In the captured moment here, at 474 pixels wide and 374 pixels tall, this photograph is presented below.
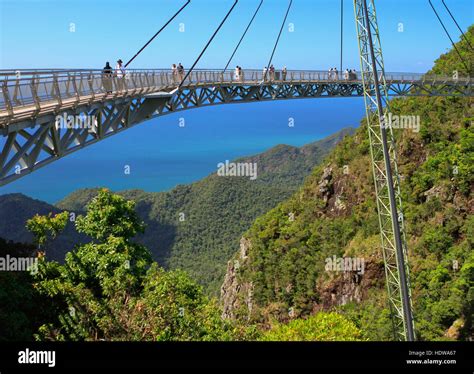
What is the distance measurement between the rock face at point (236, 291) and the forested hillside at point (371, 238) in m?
0.13

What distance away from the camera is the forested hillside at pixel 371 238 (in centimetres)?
2511

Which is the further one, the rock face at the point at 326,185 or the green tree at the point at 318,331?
the rock face at the point at 326,185

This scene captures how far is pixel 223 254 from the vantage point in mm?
80625

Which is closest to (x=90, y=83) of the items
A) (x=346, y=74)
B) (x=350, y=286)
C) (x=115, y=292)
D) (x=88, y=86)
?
(x=88, y=86)

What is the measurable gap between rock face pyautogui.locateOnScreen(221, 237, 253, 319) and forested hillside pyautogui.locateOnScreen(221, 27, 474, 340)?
130mm

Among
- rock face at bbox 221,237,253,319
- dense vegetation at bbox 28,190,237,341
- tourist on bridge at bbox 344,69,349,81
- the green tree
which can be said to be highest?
tourist on bridge at bbox 344,69,349,81

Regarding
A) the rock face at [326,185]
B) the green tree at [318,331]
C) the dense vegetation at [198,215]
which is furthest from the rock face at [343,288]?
the dense vegetation at [198,215]

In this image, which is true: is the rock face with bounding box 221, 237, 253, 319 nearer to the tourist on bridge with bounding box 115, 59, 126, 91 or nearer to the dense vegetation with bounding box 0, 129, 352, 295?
the dense vegetation with bounding box 0, 129, 352, 295

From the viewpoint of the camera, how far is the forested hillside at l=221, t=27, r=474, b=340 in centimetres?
2511

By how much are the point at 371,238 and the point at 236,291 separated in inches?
699

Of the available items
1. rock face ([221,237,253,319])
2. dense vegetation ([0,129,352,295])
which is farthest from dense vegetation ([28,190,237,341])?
dense vegetation ([0,129,352,295])

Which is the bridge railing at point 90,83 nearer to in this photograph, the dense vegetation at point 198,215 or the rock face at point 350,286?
the rock face at point 350,286

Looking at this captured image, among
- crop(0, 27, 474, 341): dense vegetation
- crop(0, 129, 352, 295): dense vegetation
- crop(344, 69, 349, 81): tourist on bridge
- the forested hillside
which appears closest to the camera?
crop(0, 27, 474, 341): dense vegetation
